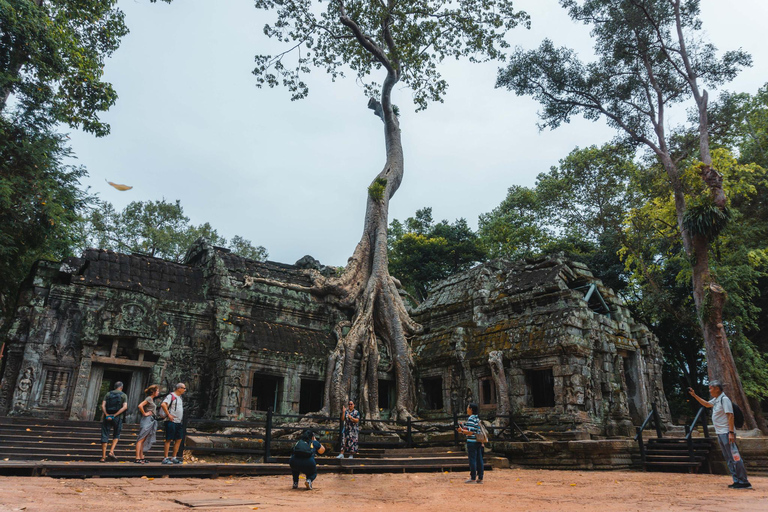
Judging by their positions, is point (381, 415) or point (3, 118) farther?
point (381, 415)

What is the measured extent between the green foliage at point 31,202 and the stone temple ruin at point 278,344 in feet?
4.86

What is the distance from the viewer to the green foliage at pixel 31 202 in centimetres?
1341

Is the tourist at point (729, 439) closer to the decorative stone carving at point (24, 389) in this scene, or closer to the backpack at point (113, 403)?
the backpack at point (113, 403)

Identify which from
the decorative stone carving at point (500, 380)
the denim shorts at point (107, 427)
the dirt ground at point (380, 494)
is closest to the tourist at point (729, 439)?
the dirt ground at point (380, 494)

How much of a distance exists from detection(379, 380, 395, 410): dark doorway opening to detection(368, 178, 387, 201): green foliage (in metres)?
6.61

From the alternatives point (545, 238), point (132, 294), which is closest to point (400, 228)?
point (545, 238)

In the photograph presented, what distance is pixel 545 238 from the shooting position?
27953mm

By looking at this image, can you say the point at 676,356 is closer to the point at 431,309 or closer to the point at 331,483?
the point at 431,309

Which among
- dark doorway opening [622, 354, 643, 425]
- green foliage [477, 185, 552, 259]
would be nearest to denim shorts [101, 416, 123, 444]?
dark doorway opening [622, 354, 643, 425]

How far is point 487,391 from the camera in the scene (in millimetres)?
14664

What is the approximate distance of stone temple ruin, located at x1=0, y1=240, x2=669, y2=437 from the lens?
41.0ft

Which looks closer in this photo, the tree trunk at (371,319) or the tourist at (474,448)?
the tourist at (474,448)

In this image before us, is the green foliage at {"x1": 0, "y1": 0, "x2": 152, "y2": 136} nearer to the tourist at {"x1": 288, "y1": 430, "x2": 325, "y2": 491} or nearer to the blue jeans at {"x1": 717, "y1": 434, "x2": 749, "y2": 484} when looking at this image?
the tourist at {"x1": 288, "y1": 430, "x2": 325, "y2": 491}

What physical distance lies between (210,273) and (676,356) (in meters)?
21.8
